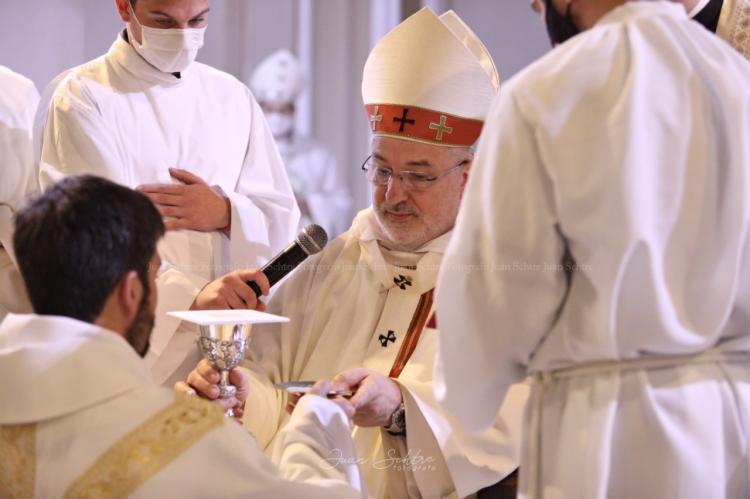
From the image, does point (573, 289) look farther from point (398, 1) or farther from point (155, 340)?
point (398, 1)

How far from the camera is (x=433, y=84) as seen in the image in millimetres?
3992

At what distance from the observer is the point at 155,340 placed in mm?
4027

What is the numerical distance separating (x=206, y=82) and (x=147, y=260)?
227 cm

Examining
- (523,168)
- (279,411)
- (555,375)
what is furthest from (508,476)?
(523,168)

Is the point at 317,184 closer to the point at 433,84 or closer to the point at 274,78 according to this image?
the point at 274,78

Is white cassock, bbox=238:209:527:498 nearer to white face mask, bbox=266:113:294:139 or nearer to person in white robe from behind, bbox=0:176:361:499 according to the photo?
person in white robe from behind, bbox=0:176:361:499

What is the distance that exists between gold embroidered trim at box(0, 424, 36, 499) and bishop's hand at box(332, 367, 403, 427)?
113 cm

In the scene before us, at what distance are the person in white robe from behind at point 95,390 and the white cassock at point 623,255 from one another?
58 centimetres

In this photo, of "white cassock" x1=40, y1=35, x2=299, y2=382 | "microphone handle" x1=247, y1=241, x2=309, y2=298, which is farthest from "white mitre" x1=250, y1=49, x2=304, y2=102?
"microphone handle" x1=247, y1=241, x2=309, y2=298

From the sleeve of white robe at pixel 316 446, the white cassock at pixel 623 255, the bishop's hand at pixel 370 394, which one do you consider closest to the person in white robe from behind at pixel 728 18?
the white cassock at pixel 623 255

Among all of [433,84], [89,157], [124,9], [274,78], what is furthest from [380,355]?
[274,78]

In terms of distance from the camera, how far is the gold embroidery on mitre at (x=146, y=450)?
7.41 ft

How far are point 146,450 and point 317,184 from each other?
5.93 m

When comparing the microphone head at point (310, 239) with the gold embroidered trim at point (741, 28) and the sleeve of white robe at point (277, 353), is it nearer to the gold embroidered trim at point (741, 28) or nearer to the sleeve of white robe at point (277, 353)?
the sleeve of white robe at point (277, 353)
